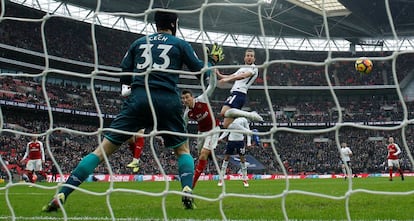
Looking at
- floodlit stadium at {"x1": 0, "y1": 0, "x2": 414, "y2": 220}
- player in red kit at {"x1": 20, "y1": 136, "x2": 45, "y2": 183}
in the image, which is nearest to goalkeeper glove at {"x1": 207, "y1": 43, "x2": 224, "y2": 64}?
player in red kit at {"x1": 20, "y1": 136, "x2": 45, "y2": 183}

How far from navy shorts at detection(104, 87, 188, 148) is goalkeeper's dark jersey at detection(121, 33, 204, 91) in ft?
0.30

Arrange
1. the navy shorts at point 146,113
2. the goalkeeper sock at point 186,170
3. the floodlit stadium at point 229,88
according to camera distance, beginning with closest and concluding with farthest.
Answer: the navy shorts at point 146,113
the goalkeeper sock at point 186,170
the floodlit stadium at point 229,88

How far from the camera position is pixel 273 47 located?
48.5 meters

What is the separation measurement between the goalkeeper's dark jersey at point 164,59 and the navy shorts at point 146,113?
9cm

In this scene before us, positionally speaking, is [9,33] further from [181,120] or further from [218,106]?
[181,120]

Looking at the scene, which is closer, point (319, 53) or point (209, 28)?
point (209, 28)

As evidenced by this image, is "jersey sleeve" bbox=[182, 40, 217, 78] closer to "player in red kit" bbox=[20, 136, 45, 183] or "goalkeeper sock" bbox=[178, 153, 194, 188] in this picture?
"goalkeeper sock" bbox=[178, 153, 194, 188]

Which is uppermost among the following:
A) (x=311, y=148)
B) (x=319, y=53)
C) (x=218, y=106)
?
(x=319, y=53)

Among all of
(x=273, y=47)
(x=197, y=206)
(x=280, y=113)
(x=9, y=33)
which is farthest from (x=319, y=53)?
(x=197, y=206)

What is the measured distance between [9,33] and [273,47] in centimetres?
2458

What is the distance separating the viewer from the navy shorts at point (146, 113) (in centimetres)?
477

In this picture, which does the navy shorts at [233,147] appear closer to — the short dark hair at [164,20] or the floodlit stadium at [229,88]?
the short dark hair at [164,20]

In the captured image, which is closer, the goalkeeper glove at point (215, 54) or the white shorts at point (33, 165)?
the goalkeeper glove at point (215, 54)

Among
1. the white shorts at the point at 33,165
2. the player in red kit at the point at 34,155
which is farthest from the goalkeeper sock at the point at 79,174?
the white shorts at the point at 33,165
